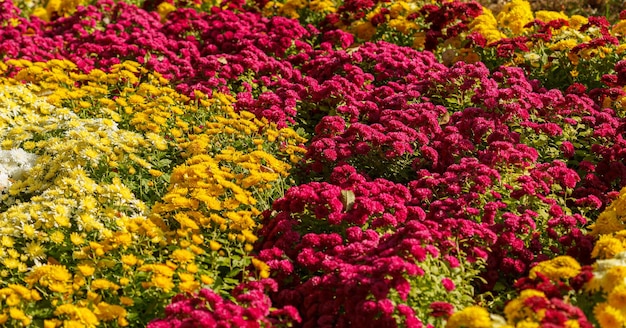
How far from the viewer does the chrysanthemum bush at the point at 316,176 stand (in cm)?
436

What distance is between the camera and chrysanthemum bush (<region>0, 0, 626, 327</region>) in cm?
436

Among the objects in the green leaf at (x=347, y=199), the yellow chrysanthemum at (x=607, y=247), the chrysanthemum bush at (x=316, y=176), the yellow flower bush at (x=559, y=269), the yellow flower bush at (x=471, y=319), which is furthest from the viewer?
the green leaf at (x=347, y=199)

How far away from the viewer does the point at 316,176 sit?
619 centimetres

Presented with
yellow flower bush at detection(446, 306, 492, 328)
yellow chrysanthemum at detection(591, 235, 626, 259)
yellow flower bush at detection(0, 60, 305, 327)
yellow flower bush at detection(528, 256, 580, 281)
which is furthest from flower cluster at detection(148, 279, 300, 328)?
yellow chrysanthemum at detection(591, 235, 626, 259)

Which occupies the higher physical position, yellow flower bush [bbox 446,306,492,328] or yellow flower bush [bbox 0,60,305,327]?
yellow flower bush [bbox 446,306,492,328]

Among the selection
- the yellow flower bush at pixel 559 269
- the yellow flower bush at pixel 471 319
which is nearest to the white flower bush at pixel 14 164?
the yellow flower bush at pixel 471 319

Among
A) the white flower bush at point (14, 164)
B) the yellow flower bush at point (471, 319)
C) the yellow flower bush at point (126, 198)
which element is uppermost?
the yellow flower bush at point (471, 319)

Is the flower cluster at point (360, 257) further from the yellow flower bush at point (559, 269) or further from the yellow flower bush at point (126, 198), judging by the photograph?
the yellow flower bush at point (559, 269)

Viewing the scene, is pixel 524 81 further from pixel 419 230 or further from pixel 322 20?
pixel 322 20

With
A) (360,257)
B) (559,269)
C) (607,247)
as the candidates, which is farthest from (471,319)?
(607,247)

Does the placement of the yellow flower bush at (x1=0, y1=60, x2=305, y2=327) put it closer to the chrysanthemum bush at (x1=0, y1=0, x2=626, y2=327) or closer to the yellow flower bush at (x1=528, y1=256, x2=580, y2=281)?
the chrysanthemum bush at (x1=0, y1=0, x2=626, y2=327)

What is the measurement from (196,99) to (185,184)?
185 centimetres

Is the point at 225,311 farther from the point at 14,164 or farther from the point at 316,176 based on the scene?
the point at 14,164

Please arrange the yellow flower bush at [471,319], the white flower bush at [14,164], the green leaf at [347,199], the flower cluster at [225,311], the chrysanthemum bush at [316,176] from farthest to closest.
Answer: the white flower bush at [14,164] < the green leaf at [347,199] < the chrysanthemum bush at [316,176] < the flower cluster at [225,311] < the yellow flower bush at [471,319]
